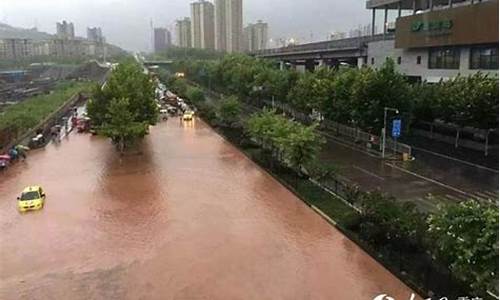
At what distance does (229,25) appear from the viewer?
170 metres

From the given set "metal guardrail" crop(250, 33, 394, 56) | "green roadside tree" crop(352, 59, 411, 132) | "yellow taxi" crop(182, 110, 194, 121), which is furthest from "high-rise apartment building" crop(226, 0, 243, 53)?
"green roadside tree" crop(352, 59, 411, 132)

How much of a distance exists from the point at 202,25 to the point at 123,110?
153 m

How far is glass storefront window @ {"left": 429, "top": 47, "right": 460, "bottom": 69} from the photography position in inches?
1790

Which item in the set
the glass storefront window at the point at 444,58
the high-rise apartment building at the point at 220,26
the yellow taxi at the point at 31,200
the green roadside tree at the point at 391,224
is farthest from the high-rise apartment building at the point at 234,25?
the green roadside tree at the point at 391,224

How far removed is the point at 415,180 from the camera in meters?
29.1

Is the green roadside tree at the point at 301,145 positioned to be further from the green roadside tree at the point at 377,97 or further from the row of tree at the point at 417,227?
the green roadside tree at the point at 377,97

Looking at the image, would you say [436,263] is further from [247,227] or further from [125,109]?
[125,109]

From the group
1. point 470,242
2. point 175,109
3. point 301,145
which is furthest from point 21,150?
point 470,242

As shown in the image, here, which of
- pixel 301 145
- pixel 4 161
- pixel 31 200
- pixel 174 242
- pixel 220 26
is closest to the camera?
pixel 174 242

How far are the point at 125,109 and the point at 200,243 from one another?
20.0m

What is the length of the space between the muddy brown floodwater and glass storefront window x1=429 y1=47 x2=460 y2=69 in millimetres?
23351

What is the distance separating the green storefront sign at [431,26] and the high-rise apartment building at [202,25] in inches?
4961

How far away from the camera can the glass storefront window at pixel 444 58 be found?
149 feet

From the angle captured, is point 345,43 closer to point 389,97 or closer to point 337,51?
point 337,51
